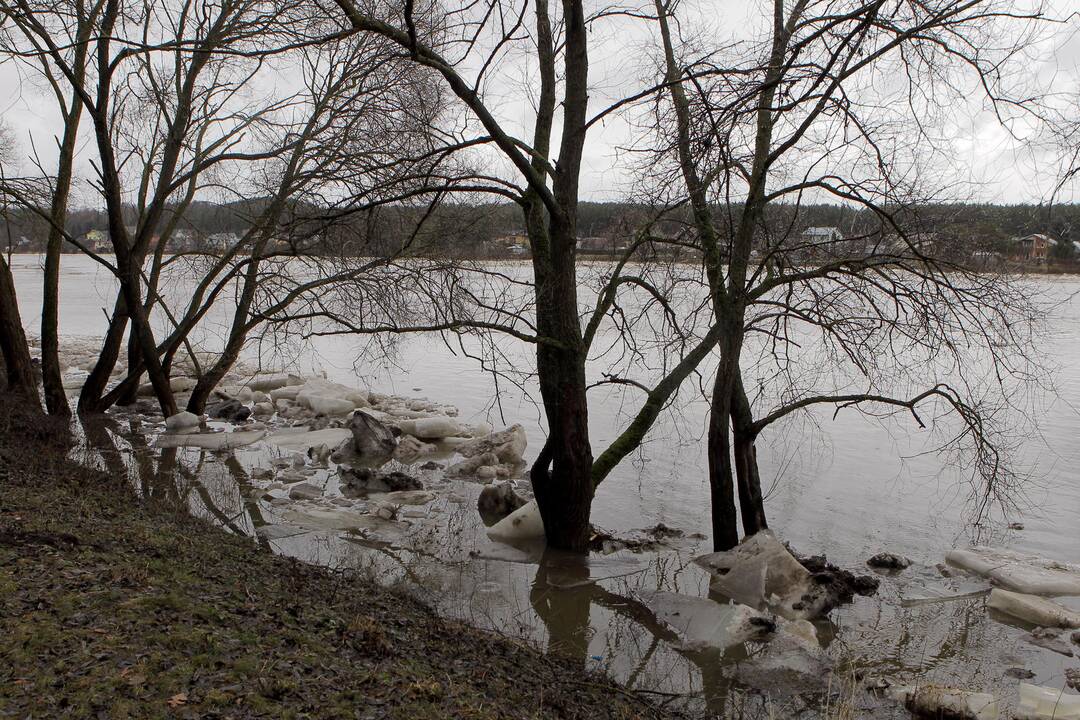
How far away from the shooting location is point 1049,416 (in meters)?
15.0

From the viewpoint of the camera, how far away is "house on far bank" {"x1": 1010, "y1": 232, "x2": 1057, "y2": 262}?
6296 millimetres

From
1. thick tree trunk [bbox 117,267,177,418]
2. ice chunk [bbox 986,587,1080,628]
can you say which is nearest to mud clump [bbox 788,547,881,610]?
ice chunk [bbox 986,587,1080,628]

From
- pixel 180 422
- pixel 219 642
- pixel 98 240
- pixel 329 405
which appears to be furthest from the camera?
pixel 329 405

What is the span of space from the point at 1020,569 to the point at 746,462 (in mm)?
2761

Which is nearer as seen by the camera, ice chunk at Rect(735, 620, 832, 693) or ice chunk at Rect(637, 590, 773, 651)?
ice chunk at Rect(735, 620, 832, 693)

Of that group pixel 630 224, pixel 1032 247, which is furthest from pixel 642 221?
pixel 1032 247

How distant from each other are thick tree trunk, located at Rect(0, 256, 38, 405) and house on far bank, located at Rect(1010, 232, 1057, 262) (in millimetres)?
11585

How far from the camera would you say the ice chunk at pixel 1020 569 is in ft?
25.9

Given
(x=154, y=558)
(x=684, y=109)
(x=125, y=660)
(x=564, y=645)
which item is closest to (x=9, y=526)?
(x=154, y=558)

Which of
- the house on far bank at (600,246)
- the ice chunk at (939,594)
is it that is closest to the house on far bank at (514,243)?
the house on far bank at (600,246)

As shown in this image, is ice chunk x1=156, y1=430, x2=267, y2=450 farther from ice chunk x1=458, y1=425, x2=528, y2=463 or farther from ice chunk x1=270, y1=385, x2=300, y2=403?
ice chunk x1=270, y1=385, x2=300, y2=403

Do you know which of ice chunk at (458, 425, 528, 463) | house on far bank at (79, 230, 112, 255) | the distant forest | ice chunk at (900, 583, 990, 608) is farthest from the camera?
house on far bank at (79, 230, 112, 255)

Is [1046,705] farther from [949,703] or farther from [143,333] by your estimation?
[143,333]

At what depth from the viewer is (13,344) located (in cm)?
1180
